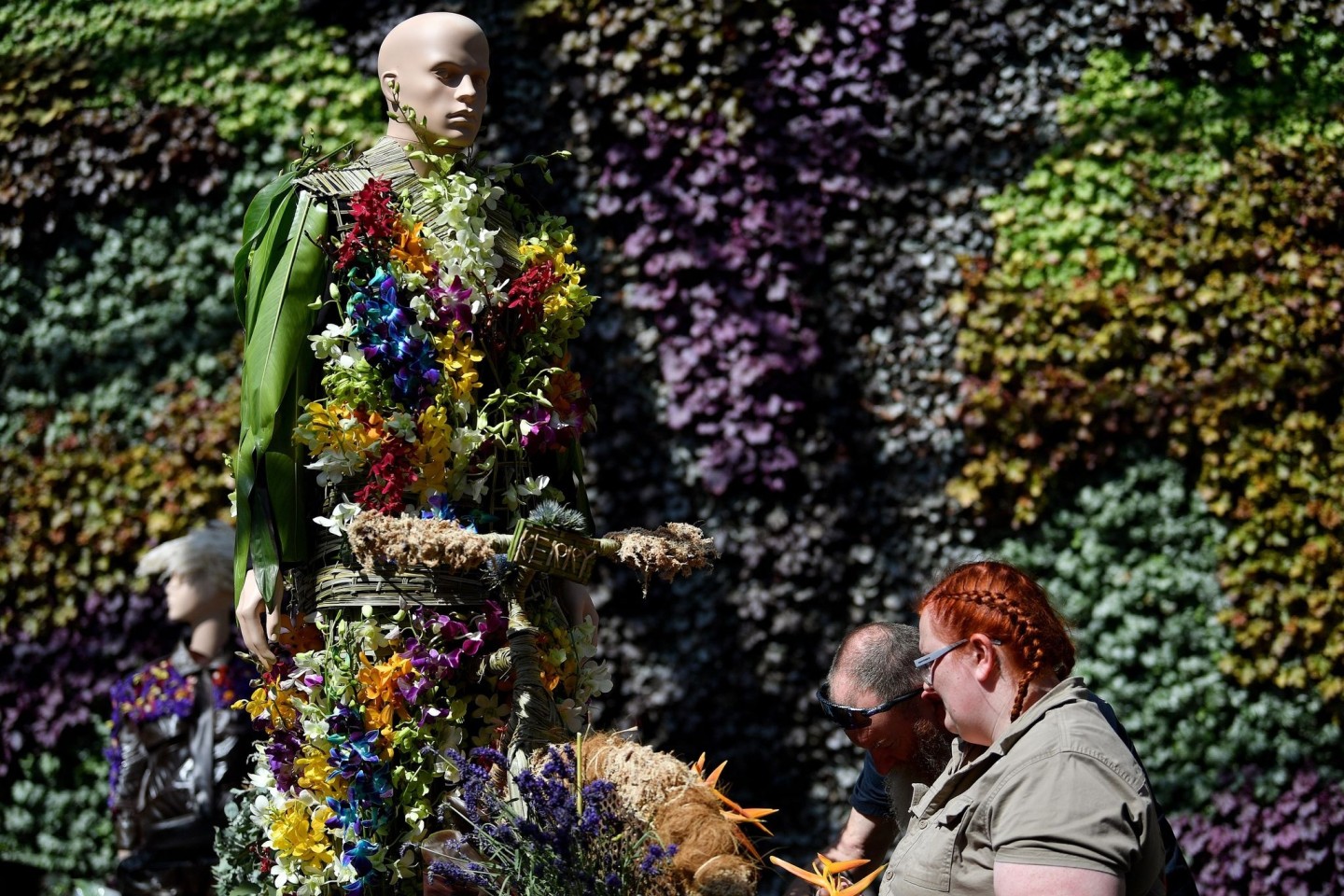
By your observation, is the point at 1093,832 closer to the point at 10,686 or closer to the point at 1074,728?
the point at 1074,728

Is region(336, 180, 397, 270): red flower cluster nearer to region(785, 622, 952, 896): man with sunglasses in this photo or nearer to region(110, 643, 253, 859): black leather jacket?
region(785, 622, 952, 896): man with sunglasses

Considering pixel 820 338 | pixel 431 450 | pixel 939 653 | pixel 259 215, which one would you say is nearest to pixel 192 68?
pixel 820 338

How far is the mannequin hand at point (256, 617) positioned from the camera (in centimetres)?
258

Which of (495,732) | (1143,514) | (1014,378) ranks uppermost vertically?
(495,732)

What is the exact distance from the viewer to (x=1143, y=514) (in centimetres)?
471

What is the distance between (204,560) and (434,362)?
6.94 feet

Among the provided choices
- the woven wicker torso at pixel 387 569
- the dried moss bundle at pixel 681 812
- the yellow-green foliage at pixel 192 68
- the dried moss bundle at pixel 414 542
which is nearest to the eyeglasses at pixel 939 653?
the dried moss bundle at pixel 681 812

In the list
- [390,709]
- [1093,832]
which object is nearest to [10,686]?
[390,709]

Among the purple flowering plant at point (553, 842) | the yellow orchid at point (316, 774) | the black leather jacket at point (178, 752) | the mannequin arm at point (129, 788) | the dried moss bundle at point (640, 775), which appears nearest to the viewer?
the purple flowering plant at point (553, 842)

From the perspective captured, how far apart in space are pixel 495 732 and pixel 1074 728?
3.60 feet

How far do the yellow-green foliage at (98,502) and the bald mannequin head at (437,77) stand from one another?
3058mm

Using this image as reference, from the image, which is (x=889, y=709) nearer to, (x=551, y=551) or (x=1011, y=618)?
(x=1011, y=618)

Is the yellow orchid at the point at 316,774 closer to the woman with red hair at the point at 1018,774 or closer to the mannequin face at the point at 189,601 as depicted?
the woman with red hair at the point at 1018,774

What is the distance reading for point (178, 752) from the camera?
4098 mm
